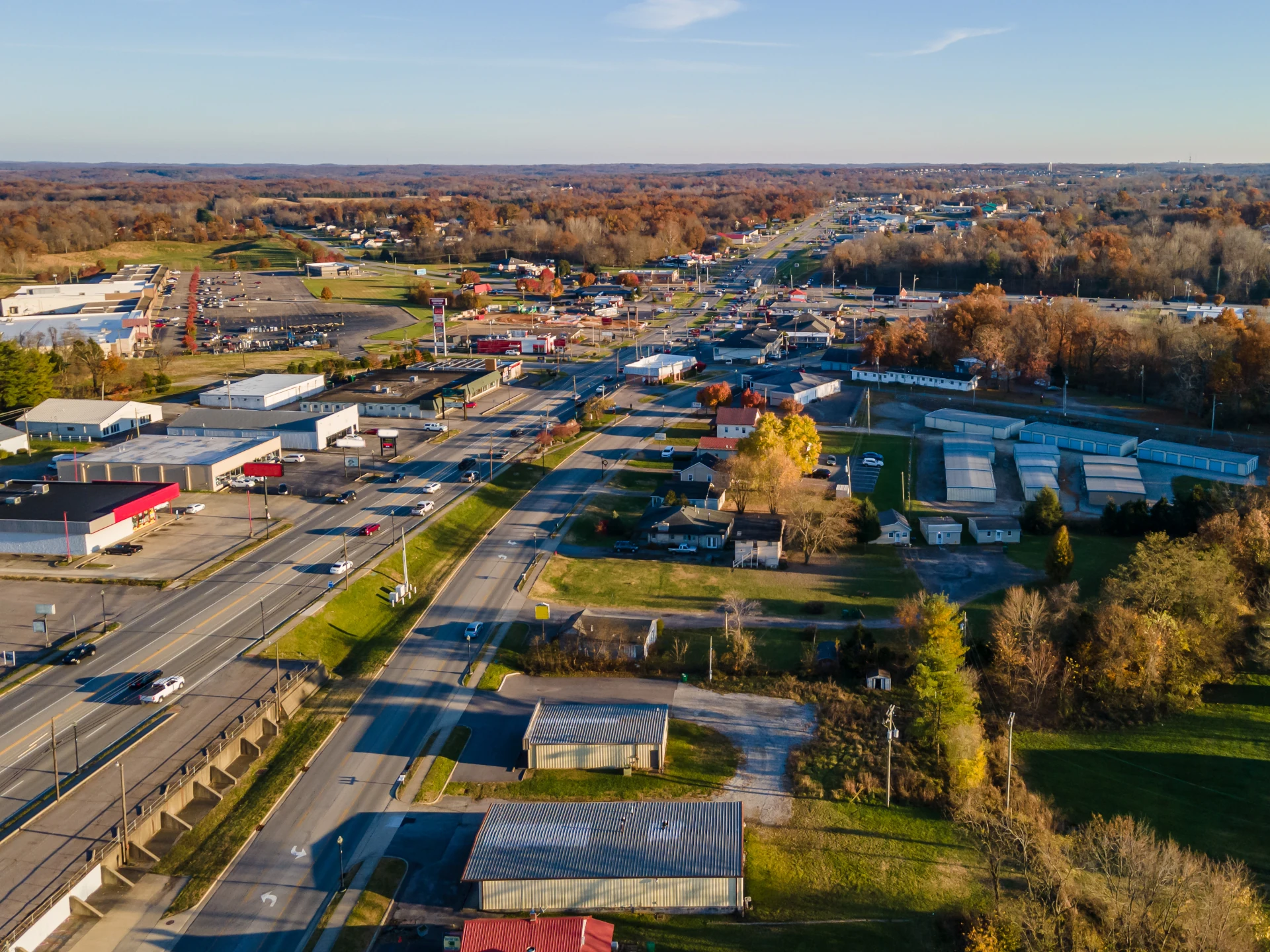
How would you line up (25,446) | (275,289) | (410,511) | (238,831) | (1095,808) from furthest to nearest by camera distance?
(275,289) → (25,446) → (410,511) → (1095,808) → (238,831)

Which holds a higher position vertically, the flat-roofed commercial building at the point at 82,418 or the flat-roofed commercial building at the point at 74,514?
the flat-roofed commercial building at the point at 82,418

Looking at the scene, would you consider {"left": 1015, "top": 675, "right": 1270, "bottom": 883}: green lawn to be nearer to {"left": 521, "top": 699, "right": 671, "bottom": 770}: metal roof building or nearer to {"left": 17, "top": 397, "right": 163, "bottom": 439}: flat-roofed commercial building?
{"left": 521, "top": 699, "right": 671, "bottom": 770}: metal roof building

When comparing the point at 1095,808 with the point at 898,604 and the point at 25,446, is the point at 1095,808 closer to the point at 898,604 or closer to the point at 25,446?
the point at 898,604

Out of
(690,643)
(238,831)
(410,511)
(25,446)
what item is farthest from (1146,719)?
(25,446)

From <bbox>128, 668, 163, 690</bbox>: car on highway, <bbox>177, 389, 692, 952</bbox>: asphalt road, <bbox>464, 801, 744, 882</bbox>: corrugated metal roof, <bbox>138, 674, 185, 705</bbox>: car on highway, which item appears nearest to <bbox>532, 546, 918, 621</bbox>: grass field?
<bbox>177, 389, 692, 952</bbox>: asphalt road

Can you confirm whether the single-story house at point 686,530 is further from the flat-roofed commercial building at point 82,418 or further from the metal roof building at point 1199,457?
the flat-roofed commercial building at point 82,418

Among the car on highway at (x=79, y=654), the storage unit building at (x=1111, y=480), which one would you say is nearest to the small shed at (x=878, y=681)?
the storage unit building at (x=1111, y=480)
